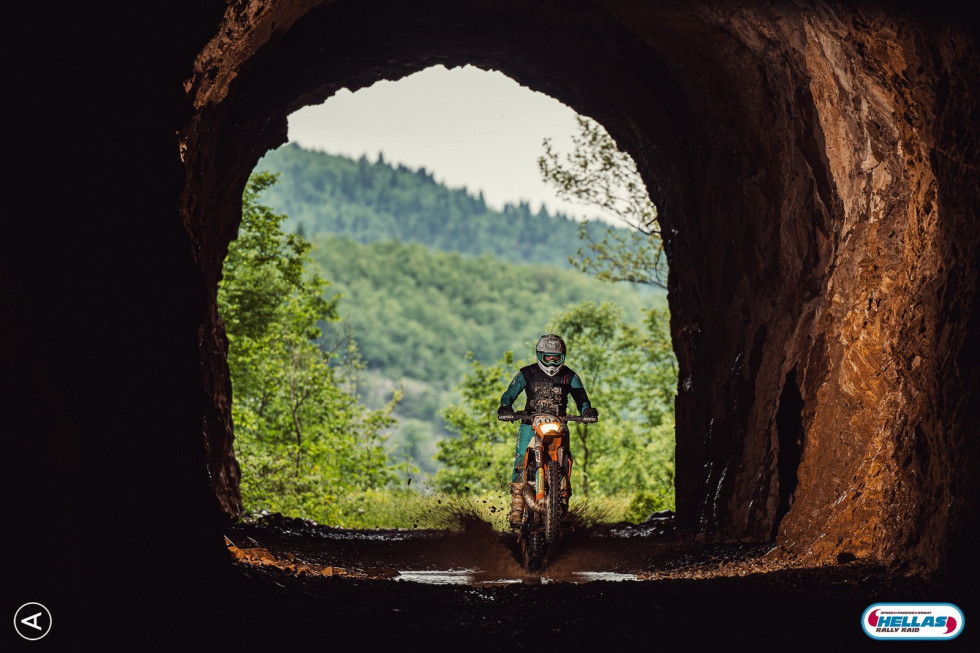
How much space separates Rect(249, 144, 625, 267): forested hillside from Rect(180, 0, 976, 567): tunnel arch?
138 m

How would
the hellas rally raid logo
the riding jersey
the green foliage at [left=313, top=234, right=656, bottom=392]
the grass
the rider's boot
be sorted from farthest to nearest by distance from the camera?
the green foliage at [left=313, top=234, right=656, bottom=392]
the grass
the riding jersey
the rider's boot
the hellas rally raid logo

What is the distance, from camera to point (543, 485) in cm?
843

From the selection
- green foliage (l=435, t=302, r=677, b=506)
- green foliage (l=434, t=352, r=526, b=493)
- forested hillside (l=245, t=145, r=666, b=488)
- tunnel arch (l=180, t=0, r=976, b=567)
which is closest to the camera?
tunnel arch (l=180, t=0, r=976, b=567)

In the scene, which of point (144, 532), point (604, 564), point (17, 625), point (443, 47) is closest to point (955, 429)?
point (604, 564)

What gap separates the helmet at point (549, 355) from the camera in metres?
8.87

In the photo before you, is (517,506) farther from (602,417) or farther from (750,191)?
(602,417)

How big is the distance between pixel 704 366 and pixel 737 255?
6.21 feet

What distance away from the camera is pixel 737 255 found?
11.2 metres

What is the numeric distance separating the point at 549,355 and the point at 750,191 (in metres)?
3.63

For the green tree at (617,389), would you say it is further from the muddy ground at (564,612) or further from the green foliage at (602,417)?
the muddy ground at (564,612)

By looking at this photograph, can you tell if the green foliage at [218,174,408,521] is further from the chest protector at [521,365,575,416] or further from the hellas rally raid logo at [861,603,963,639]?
the hellas rally raid logo at [861,603,963,639]

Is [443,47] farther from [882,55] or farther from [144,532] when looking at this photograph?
[144,532]

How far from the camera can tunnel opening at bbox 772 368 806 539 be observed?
9055 mm

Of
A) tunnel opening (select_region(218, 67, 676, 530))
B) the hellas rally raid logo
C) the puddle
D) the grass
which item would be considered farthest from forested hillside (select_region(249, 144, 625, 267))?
the hellas rally raid logo
